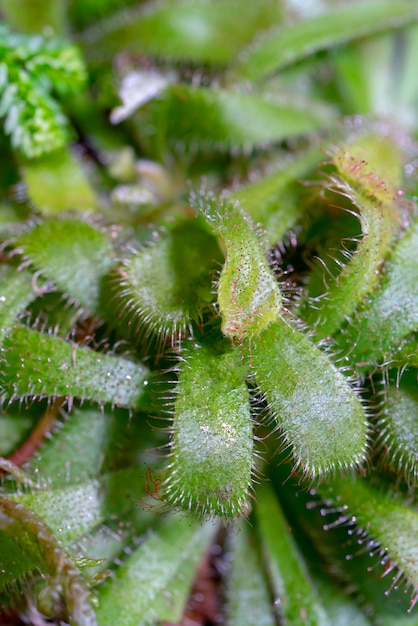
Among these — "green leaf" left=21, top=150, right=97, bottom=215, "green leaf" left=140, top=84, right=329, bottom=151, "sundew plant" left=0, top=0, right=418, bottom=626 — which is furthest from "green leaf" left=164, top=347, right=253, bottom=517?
"green leaf" left=140, top=84, right=329, bottom=151

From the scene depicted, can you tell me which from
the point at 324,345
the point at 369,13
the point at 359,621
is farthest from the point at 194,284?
the point at 369,13

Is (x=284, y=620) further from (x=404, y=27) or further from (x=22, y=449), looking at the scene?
(x=404, y=27)

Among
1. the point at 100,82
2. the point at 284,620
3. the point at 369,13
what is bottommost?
the point at 284,620

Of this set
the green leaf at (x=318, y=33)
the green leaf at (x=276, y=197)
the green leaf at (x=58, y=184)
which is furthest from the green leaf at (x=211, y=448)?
the green leaf at (x=318, y=33)

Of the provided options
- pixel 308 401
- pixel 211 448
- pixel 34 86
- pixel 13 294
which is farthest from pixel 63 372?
pixel 34 86

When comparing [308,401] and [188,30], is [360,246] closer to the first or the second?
[308,401]

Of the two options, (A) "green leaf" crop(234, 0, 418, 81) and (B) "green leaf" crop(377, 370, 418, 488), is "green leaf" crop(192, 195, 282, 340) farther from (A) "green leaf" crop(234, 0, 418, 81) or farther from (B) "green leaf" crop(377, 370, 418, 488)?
(A) "green leaf" crop(234, 0, 418, 81)

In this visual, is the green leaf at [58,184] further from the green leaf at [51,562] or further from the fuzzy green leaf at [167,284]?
the green leaf at [51,562]
